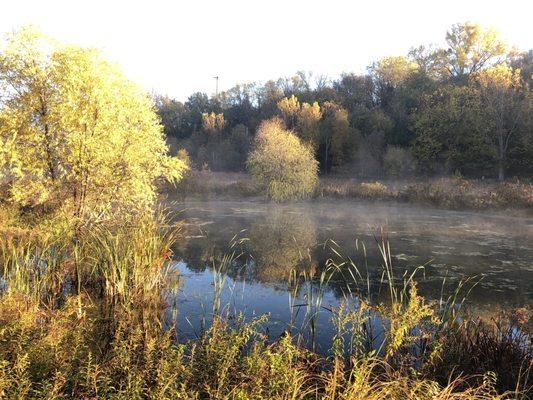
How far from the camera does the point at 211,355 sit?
405cm

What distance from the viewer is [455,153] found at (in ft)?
118

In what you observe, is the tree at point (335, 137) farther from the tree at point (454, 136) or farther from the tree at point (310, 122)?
the tree at point (454, 136)

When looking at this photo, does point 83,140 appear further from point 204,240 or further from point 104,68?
point 204,240

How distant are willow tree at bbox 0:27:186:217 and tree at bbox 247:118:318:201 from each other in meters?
20.7

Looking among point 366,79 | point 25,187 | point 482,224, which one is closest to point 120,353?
point 25,187

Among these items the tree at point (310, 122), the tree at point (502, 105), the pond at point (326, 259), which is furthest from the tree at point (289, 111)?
the pond at point (326, 259)

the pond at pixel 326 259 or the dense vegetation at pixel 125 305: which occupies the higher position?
the dense vegetation at pixel 125 305

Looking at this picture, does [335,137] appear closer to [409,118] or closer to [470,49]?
[409,118]

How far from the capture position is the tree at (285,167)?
30156mm

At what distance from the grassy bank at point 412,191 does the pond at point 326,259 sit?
5.00ft

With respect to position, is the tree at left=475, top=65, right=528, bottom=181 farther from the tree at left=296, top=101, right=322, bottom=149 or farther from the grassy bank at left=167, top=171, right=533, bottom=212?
the tree at left=296, top=101, right=322, bottom=149

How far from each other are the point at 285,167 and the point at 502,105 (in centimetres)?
1604

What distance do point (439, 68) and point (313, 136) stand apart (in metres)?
21.2

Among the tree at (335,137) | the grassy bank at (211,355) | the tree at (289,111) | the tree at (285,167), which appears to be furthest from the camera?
the tree at (289,111)
